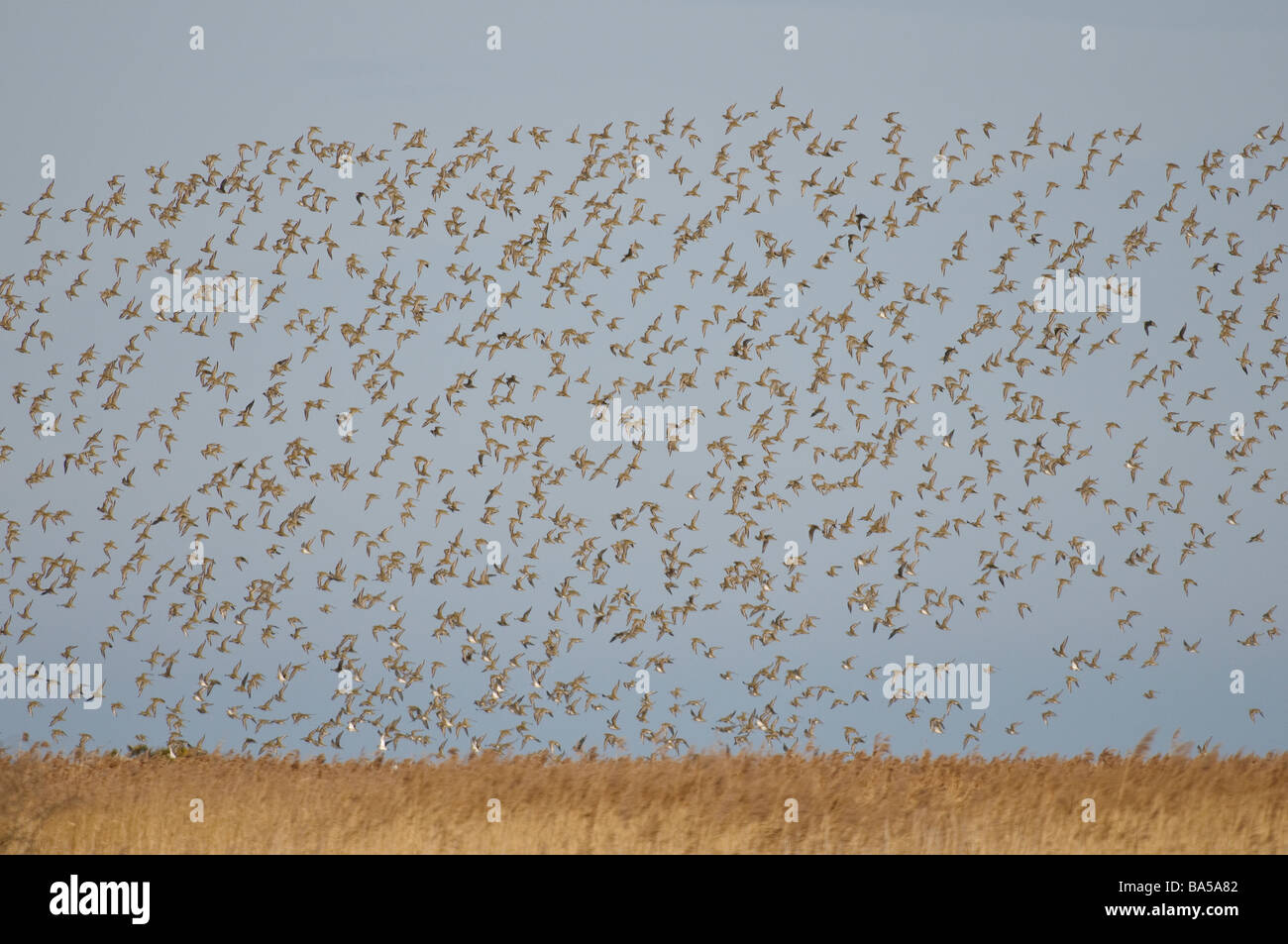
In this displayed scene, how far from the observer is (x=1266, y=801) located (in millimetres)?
18484

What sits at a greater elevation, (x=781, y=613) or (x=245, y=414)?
(x=245, y=414)

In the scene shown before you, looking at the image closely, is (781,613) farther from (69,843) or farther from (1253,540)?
(69,843)

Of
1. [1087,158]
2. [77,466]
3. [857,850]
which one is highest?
[1087,158]

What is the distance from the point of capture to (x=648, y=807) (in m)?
17.6

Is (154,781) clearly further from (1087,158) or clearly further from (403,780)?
(1087,158)

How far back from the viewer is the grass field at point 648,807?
16891 millimetres

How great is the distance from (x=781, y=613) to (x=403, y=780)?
5174 mm

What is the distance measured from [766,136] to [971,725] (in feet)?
25.5

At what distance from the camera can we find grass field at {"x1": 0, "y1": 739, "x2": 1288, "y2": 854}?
665 inches
